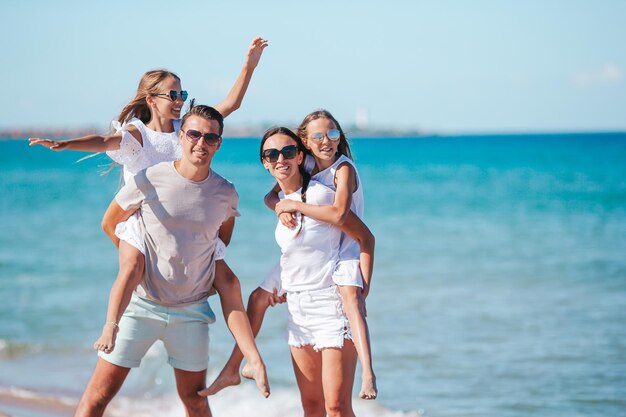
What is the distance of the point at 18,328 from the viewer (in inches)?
398

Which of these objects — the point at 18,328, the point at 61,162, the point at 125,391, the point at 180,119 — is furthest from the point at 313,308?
the point at 61,162

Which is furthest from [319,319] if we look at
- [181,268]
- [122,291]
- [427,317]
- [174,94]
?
[427,317]

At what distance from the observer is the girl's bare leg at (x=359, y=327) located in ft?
13.7

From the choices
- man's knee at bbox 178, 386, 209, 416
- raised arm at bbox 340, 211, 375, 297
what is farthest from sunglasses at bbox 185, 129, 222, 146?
man's knee at bbox 178, 386, 209, 416

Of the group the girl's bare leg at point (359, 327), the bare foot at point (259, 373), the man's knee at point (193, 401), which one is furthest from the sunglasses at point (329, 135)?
the man's knee at point (193, 401)

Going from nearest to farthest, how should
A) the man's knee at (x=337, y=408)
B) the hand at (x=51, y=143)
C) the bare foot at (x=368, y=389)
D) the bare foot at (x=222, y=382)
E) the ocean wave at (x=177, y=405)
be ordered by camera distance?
the hand at (x=51, y=143)
the bare foot at (x=368, y=389)
the man's knee at (x=337, y=408)
the bare foot at (x=222, y=382)
the ocean wave at (x=177, y=405)

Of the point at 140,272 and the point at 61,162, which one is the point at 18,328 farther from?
the point at 61,162

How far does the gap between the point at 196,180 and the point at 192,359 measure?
3.03 feet

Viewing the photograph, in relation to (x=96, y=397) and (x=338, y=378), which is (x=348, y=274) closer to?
(x=338, y=378)

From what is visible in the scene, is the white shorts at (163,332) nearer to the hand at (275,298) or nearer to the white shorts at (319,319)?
the hand at (275,298)

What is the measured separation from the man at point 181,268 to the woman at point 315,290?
0.82ft

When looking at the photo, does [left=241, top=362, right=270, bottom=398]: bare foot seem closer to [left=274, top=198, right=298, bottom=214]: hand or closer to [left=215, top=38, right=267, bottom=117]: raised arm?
[left=274, top=198, right=298, bottom=214]: hand

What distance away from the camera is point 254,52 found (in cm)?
495

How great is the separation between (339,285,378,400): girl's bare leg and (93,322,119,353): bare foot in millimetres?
1125
